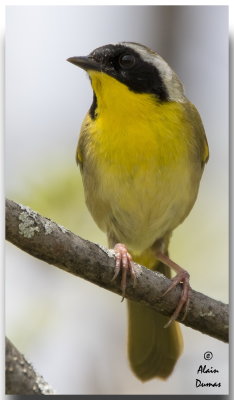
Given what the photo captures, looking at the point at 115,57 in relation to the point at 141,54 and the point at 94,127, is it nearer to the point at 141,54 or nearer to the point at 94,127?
the point at 141,54

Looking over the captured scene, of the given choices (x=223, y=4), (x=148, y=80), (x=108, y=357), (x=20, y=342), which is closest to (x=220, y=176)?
(x=148, y=80)

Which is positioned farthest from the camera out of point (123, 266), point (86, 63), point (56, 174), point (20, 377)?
point (56, 174)

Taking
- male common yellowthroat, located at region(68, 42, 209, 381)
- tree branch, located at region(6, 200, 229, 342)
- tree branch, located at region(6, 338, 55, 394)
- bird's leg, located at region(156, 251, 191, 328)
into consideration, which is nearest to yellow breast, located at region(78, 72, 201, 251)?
male common yellowthroat, located at region(68, 42, 209, 381)

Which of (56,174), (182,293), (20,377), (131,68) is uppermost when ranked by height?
(131,68)

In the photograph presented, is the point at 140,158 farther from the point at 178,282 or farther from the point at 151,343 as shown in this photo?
the point at 151,343

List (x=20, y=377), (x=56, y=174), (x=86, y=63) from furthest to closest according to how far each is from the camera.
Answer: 1. (x=56, y=174)
2. (x=86, y=63)
3. (x=20, y=377)

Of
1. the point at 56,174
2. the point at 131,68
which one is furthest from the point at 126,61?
the point at 56,174
